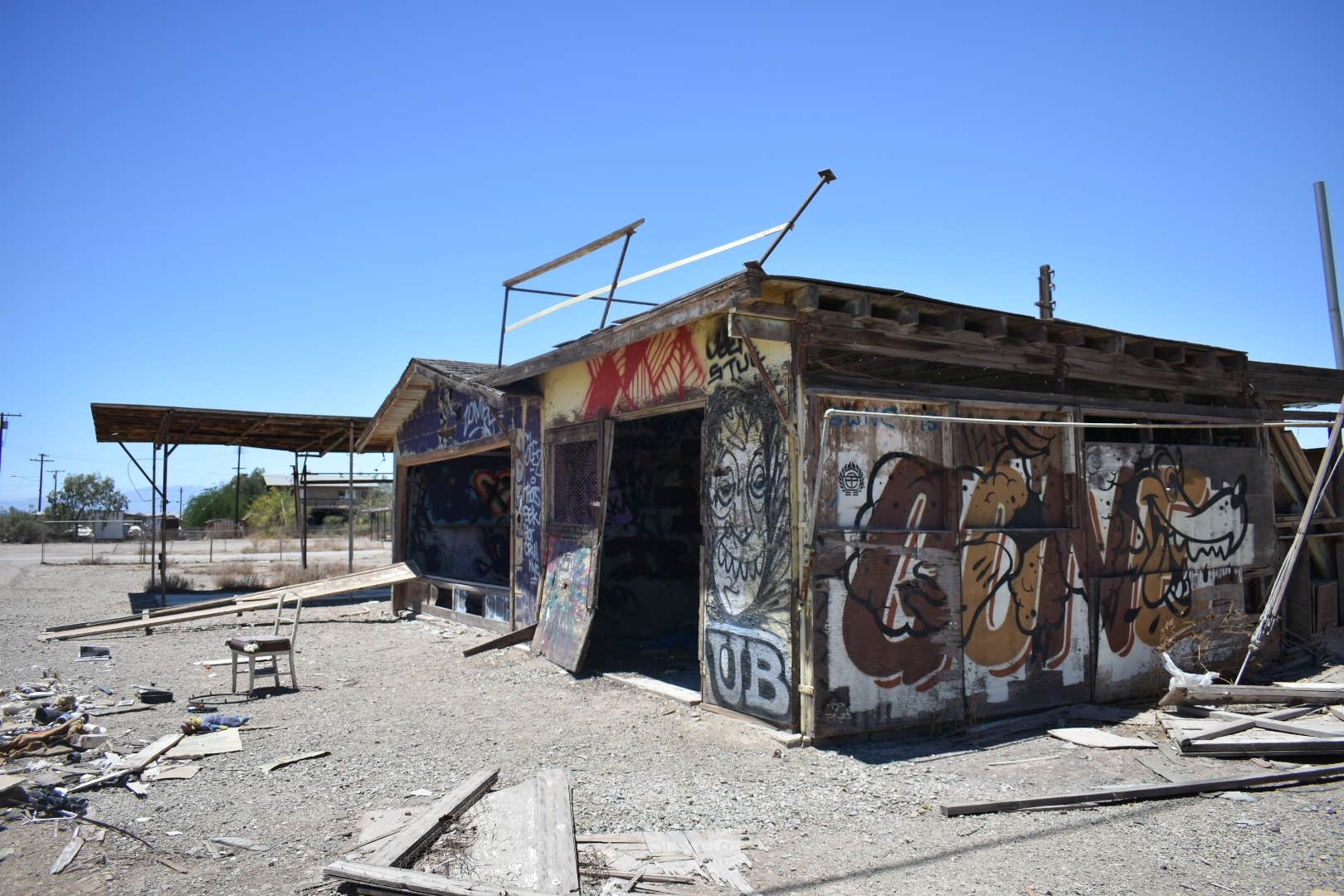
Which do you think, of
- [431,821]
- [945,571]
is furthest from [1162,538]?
[431,821]

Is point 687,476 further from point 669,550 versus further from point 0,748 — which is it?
point 0,748

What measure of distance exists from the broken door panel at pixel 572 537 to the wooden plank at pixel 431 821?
3665 millimetres

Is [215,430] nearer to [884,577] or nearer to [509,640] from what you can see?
[509,640]

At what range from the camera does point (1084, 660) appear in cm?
739

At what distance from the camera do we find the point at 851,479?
21.0 feet

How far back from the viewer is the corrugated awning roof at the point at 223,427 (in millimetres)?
15515

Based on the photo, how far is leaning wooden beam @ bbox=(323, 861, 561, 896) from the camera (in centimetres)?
369

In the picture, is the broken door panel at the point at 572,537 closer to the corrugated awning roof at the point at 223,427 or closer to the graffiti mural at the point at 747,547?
the graffiti mural at the point at 747,547

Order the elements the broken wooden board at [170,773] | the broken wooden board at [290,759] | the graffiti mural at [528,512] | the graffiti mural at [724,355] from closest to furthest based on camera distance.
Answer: the broken wooden board at [170,773] → the broken wooden board at [290,759] → the graffiti mural at [724,355] → the graffiti mural at [528,512]

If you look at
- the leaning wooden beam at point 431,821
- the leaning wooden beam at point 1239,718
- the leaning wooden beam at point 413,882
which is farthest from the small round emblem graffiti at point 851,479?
the leaning wooden beam at point 413,882

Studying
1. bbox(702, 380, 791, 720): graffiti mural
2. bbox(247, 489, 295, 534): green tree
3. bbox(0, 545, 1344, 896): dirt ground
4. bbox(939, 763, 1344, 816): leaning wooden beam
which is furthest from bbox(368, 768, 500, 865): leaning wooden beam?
bbox(247, 489, 295, 534): green tree

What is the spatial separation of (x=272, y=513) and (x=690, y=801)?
48104mm

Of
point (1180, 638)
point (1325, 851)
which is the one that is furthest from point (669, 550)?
point (1325, 851)

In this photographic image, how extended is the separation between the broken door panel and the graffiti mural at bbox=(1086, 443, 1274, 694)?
16.0 feet
